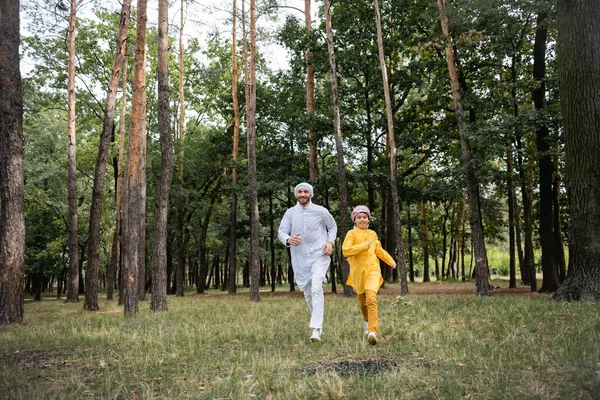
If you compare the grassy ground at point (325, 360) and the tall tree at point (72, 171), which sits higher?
the tall tree at point (72, 171)

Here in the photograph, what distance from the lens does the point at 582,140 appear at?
10.6 m

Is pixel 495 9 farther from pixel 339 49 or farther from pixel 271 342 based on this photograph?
pixel 271 342

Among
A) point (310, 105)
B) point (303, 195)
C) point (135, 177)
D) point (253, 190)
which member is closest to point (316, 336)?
point (303, 195)

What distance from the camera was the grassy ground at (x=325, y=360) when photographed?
3.94 meters

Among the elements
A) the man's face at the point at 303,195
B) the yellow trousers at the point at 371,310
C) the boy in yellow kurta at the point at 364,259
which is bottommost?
the yellow trousers at the point at 371,310

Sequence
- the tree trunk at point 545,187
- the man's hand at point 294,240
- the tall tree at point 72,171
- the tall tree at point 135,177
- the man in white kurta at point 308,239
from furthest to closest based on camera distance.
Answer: the tall tree at point 72,171 < the tree trunk at point 545,187 < the tall tree at point 135,177 < the man in white kurta at point 308,239 < the man's hand at point 294,240

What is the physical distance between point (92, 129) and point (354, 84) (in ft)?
57.5

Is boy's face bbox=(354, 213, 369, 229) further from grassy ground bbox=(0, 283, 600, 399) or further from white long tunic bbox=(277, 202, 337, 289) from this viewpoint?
grassy ground bbox=(0, 283, 600, 399)

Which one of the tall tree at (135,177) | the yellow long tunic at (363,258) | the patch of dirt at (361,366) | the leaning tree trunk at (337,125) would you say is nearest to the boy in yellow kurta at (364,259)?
the yellow long tunic at (363,258)

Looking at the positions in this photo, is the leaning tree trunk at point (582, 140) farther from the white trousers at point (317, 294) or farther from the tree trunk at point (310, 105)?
the tree trunk at point (310, 105)

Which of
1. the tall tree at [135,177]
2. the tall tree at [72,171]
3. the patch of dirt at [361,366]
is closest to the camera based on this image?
the patch of dirt at [361,366]

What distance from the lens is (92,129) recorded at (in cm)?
3075

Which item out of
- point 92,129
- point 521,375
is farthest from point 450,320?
point 92,129

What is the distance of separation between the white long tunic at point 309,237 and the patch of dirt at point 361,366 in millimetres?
2242
